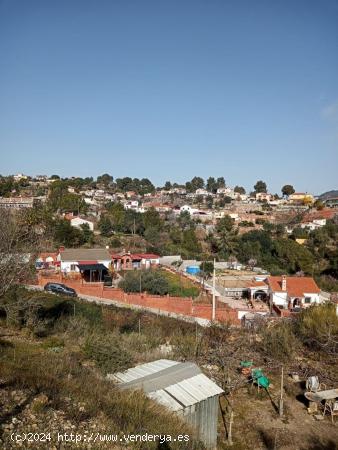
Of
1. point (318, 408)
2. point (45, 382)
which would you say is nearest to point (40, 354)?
point (45, 382)

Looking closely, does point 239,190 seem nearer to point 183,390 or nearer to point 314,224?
point 314,224

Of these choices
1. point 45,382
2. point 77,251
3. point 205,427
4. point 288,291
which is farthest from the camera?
point 77,251

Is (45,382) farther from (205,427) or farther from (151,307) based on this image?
(151,307)

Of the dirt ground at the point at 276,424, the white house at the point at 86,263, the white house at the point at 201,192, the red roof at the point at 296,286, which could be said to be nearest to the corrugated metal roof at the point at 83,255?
the white house at the point at 86,263

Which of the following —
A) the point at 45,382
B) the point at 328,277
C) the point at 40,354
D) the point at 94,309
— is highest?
the point at 45,382

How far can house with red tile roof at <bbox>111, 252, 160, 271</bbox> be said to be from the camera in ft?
123

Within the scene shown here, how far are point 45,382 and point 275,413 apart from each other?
6.88m

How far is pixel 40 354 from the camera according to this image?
1019 cm

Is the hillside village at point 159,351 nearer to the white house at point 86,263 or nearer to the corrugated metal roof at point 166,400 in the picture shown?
the corrugated metal roof at point 166,400

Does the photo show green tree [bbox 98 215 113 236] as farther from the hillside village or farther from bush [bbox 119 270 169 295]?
bush [bbox 119 270 169 295]

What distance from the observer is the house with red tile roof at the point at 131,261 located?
123ft

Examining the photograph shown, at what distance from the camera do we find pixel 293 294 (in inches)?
1095

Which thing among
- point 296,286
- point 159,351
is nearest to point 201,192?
point 296,286

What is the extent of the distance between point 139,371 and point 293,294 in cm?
2113
